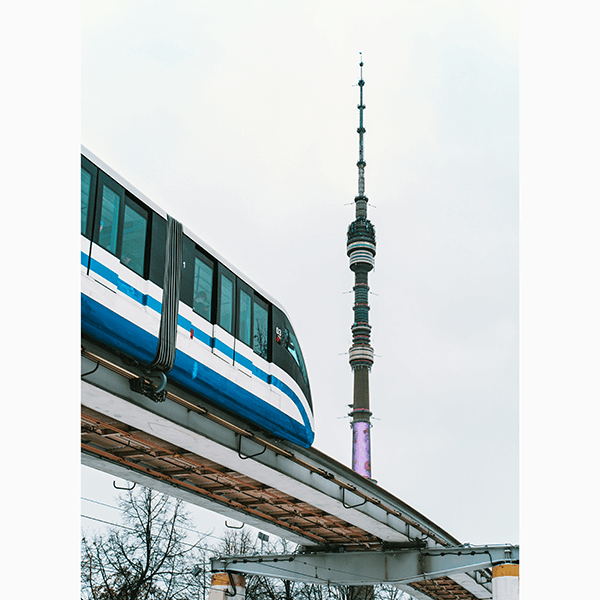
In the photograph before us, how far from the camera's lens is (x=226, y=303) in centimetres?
1528

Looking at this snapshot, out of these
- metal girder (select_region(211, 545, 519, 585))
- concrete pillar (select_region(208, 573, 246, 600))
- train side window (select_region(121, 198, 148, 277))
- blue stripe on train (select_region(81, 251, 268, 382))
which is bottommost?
concrete pillar (select_region(208, 573, 246, 600))

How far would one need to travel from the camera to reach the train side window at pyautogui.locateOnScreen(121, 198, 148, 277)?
41.6 feet

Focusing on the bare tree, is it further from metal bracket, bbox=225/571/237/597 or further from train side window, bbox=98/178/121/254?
train side window, bbox=98/178/121/254

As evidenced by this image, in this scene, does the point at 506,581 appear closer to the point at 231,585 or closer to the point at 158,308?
the point at 231,585

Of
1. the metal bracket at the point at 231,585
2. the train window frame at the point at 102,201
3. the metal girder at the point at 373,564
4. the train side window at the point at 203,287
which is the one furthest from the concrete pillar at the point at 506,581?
the train window frame at the point at 102,201

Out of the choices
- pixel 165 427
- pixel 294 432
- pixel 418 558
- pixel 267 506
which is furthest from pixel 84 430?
pixel 418 558

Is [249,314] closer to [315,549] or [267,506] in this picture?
[267,506]

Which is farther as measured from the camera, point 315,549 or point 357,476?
point 315,549

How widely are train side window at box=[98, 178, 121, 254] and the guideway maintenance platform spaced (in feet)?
5.17

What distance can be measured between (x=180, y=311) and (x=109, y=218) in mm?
2142

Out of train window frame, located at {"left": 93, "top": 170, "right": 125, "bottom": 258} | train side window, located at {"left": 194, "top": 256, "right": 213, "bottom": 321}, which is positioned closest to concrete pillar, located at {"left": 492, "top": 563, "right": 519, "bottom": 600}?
train side window, located at {"left": 194, "top": 256, "right": 213, "bottom": 321}

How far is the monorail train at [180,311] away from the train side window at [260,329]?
24 mm

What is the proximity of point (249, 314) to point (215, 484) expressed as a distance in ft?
19.3

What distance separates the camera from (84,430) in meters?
15.6
